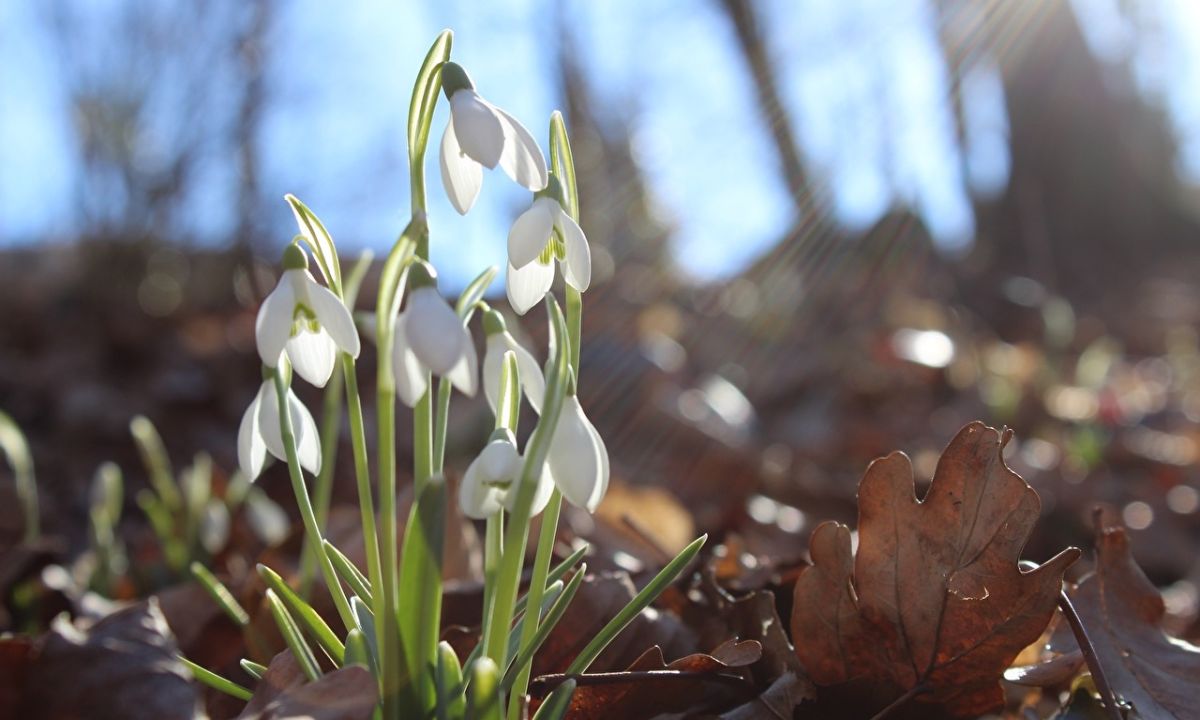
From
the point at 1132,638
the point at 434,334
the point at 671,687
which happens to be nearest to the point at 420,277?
the point at 434,334

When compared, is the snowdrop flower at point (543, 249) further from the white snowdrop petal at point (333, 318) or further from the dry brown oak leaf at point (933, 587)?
the dry brown oak leaf at point (933, 587)

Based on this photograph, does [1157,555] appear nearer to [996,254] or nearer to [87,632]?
[87,632]

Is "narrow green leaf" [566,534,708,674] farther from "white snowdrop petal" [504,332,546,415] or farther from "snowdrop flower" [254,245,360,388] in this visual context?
"snowdrop flower" [254,245,360,388]

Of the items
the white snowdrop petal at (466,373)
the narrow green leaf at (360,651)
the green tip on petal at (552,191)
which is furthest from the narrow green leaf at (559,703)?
the green tip on petal at (552,191)

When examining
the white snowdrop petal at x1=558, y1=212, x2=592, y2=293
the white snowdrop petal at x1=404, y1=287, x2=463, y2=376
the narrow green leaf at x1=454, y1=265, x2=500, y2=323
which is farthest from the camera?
the narrow green leaf at x1=454, y1=265, x2=500, y2=323

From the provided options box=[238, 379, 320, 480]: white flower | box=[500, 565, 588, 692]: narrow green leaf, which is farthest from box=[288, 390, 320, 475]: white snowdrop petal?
box=[500, 565, 588, 692]: narrow green leaf

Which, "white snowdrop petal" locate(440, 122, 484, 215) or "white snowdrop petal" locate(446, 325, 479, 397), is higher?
"white snowdrop petal" locate(440, 122, 484, 215)

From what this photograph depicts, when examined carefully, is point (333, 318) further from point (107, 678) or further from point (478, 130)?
point (107, 678)
